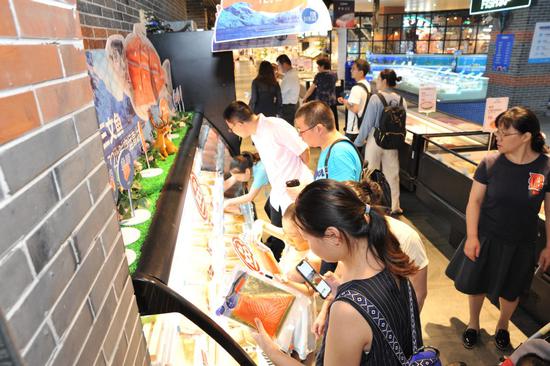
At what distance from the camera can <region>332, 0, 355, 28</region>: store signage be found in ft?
33.6

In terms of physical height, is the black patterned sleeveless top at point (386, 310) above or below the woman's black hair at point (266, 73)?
below

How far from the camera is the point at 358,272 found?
1.32m

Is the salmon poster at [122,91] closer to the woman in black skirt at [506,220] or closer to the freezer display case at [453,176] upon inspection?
the woman in black skirt at [506,220]

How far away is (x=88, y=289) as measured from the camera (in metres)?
0.91

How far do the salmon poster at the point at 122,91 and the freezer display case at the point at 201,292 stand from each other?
383 millimetres

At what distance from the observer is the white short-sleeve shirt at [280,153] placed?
3143 millimetres

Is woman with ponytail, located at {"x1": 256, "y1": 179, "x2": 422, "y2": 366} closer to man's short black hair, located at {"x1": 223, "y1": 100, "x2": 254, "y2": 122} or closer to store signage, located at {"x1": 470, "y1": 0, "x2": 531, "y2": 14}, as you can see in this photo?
man's short black hair, located at {"x1": 223, "y1": 100, "x2": 254, "y2": 122}

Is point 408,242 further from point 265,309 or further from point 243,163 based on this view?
point 243,163

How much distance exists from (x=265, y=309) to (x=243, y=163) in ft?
7.42

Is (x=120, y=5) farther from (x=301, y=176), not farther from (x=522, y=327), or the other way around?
(x=522, y=327)

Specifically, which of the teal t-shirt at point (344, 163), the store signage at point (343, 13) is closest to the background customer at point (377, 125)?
the teal t-shirt at point (344, 163)

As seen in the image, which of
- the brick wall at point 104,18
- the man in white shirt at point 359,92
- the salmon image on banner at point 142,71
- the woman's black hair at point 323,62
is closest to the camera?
the brick wall at point 104,18

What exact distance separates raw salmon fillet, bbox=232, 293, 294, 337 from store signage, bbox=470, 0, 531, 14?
8441 millimetres

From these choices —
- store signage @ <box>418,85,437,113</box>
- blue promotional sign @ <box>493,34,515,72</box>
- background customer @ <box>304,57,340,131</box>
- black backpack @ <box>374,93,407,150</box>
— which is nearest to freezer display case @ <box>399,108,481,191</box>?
store signage @ <box>418,85,437,113</box>
